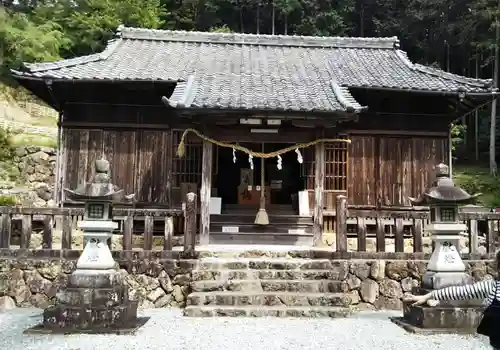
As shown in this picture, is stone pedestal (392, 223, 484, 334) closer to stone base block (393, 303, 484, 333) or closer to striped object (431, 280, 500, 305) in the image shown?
stone base block (393, 303, 484, 333)

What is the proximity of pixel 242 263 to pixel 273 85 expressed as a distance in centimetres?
585

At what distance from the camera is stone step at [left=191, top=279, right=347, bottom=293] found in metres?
9.09

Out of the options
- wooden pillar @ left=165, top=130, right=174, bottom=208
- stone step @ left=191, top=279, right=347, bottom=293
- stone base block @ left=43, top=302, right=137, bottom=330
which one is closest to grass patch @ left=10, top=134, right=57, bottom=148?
wooden pillar @ left=165, top=130, right=174, bottom=208

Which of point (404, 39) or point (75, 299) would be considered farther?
point (404, 39)

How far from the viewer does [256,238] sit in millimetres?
13195

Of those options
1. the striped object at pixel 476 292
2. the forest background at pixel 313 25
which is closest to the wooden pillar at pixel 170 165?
the striped object at pixel 476 292

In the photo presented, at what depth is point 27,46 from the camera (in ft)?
85.3

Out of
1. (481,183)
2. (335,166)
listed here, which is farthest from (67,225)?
(481,183)

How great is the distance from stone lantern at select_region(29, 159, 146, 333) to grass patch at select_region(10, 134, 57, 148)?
16.9m

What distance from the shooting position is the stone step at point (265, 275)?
30.9 ft

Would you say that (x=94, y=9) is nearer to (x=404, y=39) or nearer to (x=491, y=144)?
(x=404, y=39)

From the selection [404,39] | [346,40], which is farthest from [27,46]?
[404,39]

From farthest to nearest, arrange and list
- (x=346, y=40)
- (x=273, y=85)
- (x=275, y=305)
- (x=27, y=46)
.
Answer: (x=27, y=46) → (x=346, y=40) → (x=273, y=85) → (x=275, y=305)

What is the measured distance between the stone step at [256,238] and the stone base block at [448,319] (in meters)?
5.56
